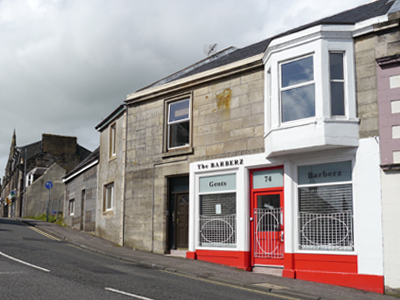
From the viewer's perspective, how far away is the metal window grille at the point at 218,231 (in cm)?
1445

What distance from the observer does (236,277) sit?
39.0 ft

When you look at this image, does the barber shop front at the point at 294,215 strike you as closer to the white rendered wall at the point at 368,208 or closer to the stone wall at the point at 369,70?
the white rendered wall at the point at 368,208

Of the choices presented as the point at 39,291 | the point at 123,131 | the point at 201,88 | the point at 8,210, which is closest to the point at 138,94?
the point at 123,131

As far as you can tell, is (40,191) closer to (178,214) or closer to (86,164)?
(86,164)

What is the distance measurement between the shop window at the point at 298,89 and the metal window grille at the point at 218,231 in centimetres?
388

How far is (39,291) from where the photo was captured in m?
8.33

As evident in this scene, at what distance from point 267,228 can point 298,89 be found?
425 cm

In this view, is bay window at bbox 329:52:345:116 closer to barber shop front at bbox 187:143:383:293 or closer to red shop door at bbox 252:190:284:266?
barber shop front at bbox 187:143:383:293

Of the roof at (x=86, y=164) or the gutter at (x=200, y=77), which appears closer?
the gutter at (x=200, y=77)

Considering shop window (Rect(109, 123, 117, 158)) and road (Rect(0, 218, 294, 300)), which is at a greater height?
shop window (Rect(109, 123, 117, 158))

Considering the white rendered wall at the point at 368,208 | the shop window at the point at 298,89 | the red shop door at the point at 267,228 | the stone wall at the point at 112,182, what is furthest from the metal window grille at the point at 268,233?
the stone wall at the point at 112,182

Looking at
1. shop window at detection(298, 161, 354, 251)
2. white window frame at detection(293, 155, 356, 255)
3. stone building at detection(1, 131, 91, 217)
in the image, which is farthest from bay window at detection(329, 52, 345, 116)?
stone building at detection(1, 131, 91, 217)

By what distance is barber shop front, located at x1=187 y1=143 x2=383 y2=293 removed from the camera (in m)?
11.4

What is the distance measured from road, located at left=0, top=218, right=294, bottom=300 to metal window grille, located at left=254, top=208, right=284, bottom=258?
2969 millimetres
